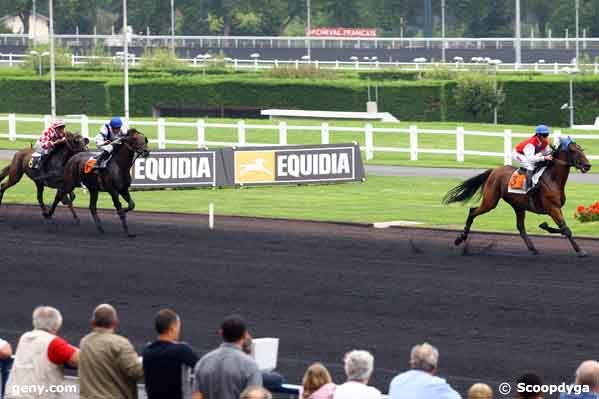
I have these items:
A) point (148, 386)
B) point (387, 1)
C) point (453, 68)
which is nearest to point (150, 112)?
point (453, 68)

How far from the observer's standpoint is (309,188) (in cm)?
3275

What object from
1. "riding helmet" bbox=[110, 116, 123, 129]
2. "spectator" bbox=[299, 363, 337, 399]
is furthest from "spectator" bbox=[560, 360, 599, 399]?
"riding helmet" bbox=[110, 116, 123, 129]

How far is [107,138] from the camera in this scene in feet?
80.9

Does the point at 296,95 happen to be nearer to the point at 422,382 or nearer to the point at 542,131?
the point at 542,131

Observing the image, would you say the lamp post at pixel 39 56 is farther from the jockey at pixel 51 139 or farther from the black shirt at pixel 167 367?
the black shirt at pixel 167 367

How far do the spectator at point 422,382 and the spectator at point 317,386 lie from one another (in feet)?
1.41

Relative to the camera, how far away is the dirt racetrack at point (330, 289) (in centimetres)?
1509

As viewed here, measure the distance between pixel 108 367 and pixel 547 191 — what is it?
12.3m

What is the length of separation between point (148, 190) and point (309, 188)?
353 cm

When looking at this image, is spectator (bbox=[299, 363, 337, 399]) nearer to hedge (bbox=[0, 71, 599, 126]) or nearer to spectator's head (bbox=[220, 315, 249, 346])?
spectator's head (bbox=[220, 315, 249, 346])

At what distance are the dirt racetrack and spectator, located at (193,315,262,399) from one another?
13.1ft

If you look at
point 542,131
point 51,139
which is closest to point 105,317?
point 542,131

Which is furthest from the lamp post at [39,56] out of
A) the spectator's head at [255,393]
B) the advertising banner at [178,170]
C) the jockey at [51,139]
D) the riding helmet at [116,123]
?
the spectator's head at [255,393]

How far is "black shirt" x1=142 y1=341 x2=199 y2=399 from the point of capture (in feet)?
32.5
